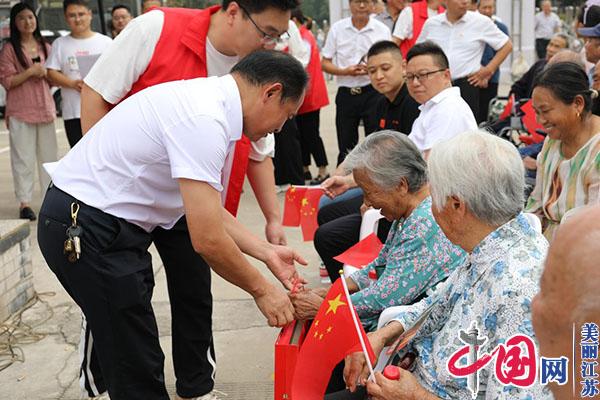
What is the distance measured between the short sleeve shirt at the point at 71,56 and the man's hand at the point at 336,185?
293 centimetres

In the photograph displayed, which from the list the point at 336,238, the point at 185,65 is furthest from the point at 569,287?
the point at 336,238

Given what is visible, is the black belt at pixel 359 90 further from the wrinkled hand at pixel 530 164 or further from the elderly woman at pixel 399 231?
the elderly woman at pixel 399 231

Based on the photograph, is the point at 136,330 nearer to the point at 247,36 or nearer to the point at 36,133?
the point at 247,36

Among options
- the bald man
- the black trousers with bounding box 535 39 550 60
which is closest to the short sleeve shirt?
the bald man

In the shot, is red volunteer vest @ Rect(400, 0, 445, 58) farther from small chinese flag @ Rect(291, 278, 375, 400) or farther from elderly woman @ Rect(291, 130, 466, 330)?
small chinese flag @ Rect(291, 278, 375, 400)

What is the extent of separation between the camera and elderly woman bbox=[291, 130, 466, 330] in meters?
2.63

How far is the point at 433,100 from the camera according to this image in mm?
4051

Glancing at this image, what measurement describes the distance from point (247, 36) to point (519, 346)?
1518mm

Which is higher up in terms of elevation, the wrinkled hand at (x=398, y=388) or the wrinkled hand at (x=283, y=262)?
the wrinkled hand at (x=283, y=262)

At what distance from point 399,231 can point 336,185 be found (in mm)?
1276

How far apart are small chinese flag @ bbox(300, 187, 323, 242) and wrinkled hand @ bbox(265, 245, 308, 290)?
1423mm

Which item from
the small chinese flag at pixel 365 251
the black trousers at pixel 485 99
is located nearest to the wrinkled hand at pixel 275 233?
the small chinese flag at pixel 365 251

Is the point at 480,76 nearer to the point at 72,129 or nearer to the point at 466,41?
the point at 466,41

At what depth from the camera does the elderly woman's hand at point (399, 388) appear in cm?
203
